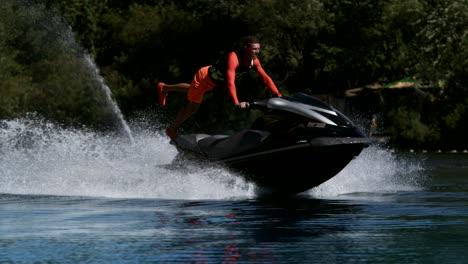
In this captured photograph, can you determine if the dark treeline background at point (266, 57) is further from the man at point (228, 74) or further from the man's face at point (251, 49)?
the man's face at point (251, 49)

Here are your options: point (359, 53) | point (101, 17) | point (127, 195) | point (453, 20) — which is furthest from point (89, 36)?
point (127, 195)

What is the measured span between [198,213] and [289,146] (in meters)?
1.73

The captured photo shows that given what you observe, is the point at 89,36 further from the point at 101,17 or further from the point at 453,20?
the point at 453,20

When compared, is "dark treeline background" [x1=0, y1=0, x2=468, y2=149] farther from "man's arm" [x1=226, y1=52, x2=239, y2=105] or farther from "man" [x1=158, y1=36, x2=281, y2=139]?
"man's arm" [x1=226, y1=52, x2=239, y2=105]

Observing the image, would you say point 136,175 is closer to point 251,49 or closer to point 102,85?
point 251,49

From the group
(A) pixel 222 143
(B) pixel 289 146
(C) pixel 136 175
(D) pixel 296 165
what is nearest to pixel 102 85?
(C) pixel 136 175

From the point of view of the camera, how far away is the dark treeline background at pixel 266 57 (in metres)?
40.2

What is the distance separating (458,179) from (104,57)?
1449 inches

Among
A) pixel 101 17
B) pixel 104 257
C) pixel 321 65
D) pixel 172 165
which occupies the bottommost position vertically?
pixel 104 257

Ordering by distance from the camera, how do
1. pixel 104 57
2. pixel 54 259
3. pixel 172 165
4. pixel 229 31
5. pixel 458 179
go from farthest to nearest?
pixel 104 57
pixel 229 31
pixel 458 179
pixel 172 165
pixel 54 259

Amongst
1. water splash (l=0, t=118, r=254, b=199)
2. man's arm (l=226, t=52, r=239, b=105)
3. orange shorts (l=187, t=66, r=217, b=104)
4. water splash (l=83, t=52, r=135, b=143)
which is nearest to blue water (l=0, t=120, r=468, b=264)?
water splash (l=0, t=118, r=254, b=199)

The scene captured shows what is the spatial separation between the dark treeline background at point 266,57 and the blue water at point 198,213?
21.5 metres

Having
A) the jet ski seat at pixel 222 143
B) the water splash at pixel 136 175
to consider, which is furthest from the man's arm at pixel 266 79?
the water splash at pixel 136 175

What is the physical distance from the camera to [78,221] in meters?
10.9
